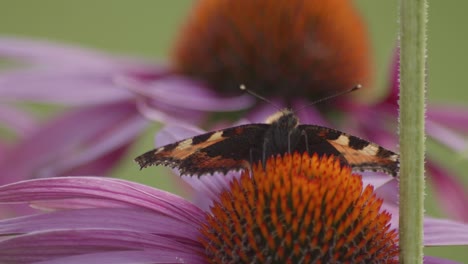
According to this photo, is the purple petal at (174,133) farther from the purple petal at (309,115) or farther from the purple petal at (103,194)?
the purple petal at (309,115)

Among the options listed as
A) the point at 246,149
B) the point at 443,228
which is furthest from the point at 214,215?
the point at 443,228

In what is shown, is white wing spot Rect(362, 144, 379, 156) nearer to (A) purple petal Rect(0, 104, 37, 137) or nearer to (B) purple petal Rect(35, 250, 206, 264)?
(B) purple petal Rect(35, 250, 206, 264)

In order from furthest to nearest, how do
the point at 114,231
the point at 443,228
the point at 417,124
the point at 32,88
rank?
the point at 32,88
the point at 443,228
the point at 114,231
the point at 417,124

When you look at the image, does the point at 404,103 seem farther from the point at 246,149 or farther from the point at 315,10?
the point at 315,10

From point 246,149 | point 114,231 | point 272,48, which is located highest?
point 272,48

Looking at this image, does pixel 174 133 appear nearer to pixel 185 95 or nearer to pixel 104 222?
pixel 104 222

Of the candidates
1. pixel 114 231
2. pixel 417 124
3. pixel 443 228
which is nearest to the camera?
pixel 417 124

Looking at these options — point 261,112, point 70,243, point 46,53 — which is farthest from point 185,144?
point 46,53
